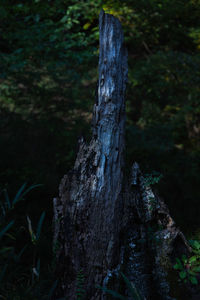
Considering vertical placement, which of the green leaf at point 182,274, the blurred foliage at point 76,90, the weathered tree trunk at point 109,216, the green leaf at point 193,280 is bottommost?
the green leaf at point 193,280

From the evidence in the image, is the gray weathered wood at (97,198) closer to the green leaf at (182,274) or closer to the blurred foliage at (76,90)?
the green leaf at (182,274)

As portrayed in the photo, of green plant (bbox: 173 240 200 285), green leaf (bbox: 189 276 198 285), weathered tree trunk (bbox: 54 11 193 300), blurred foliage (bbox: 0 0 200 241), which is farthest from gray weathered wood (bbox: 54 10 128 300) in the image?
blurred foliage (bbox: 0 0 200 241)

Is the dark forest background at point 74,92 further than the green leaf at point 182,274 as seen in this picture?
Yes

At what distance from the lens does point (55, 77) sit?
6855mm

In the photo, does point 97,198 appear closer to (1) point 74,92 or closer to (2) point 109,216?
(2) point 109,216

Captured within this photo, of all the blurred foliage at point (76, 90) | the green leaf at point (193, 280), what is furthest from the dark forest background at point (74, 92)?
the green leaf at point (193, 280)

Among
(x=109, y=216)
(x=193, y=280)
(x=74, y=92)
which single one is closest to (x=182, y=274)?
(x=193, y=280)

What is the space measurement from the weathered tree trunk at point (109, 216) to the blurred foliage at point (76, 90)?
2653mm

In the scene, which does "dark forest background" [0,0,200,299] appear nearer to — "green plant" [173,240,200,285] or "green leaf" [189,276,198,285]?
"green plant" [173,240,200,285]

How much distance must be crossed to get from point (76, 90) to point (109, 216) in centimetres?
497

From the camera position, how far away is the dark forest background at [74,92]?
5863 millimetres

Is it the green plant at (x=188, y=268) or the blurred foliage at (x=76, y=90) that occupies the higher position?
the blurred foliage at (x=76, y=90)

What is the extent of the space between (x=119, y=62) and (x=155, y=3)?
3.45m

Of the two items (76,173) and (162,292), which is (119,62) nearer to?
(76,173)
